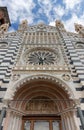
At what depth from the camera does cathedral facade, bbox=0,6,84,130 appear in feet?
24.3

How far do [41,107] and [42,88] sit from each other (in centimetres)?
109

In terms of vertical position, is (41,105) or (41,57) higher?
(41,57)

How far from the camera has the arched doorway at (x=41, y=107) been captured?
7469mm

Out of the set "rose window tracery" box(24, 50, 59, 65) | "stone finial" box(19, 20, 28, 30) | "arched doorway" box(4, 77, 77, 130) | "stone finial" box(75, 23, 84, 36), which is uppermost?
"stone finial" box(19, 20, 28, 30)

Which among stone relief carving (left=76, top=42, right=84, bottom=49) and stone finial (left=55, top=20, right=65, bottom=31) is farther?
stone finial (left=55, top=20, right=65, bottom=31)

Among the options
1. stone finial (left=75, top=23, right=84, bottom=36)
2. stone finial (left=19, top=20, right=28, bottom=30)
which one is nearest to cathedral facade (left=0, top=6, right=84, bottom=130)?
stone finial (left=75, top=23, right=84, bottom=36)

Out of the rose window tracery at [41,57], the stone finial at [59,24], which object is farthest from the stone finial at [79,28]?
the rose window tracery at [41,57]

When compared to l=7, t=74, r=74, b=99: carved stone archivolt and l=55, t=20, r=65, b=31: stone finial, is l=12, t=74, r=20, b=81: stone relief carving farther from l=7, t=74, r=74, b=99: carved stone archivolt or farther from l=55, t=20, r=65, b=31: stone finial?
l=55, t=20, r=65, b=31: stone finial

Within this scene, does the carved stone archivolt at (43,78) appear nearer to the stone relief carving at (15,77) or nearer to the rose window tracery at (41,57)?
the stone relief carving at (15,77)

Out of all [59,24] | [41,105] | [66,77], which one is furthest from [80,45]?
[41,105]

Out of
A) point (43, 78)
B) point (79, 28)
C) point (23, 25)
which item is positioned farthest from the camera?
point (23, 25)

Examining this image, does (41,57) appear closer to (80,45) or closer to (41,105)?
(80,45)

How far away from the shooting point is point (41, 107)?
27.9ft

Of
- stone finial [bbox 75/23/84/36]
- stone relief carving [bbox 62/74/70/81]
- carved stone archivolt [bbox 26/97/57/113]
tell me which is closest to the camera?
carved stone archivolt [bbox 26/97/57/113]
